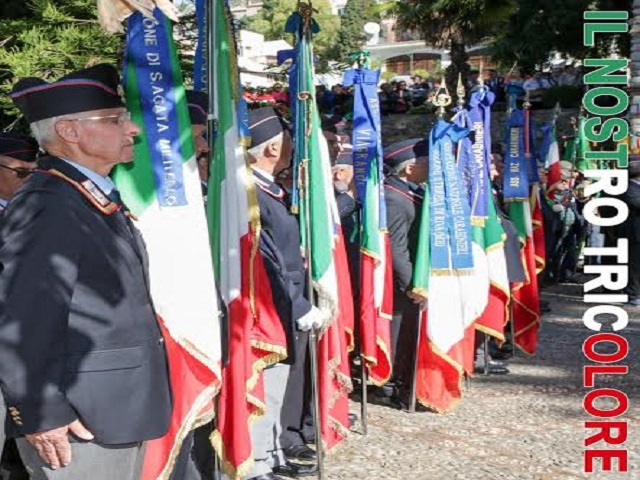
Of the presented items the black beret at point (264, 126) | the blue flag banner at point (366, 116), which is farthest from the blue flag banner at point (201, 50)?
the blue flag banner at point (366, 116)

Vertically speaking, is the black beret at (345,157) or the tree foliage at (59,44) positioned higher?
the tree foliage at (59,44)

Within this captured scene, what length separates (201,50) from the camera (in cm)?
454

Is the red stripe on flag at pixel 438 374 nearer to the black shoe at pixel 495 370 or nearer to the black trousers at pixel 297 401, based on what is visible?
the black shoe at pixel 495 370

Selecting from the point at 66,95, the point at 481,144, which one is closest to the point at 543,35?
the point at 481,144

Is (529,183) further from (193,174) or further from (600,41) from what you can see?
(600,41)

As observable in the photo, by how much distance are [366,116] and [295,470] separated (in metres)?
2.30

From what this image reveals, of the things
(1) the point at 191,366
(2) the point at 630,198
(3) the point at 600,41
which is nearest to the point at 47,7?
(1) the point at 191,366

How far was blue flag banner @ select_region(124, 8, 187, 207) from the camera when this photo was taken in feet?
11.3

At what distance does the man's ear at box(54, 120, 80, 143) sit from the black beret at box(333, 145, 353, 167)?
12.1ft

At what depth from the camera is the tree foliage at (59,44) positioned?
759 centimetres

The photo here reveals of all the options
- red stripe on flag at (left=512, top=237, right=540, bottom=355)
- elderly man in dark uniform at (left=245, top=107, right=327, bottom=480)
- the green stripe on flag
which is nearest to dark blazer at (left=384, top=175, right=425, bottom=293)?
elderly man in dark uniform at (left=245, top=107, right=327, bottom=480)

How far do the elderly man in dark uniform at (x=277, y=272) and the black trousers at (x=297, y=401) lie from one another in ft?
0.24

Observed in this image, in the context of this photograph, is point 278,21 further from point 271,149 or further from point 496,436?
point 271,149

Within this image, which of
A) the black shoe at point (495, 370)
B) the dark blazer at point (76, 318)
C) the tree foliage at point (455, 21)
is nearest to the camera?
the dark blazer at point (76, 318)
